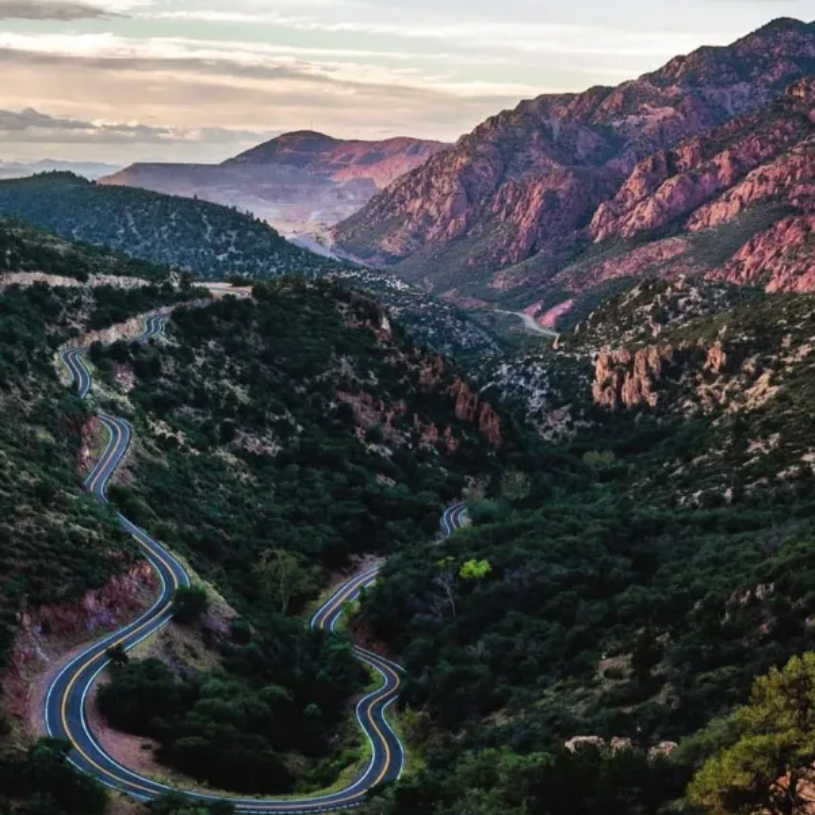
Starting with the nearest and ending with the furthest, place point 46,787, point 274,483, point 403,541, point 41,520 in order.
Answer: point 46,787
point 41,520
point 403,541
point 274,483

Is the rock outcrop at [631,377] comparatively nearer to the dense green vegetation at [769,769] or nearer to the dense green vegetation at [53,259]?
the dense green vegetation at [53,259]

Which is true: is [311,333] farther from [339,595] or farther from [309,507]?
[339,595]

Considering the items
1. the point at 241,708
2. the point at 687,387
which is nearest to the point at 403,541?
the point at 241,708

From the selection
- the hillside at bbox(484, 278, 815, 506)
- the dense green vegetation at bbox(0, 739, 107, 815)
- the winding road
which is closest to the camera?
the dense green vegetation at bbox(0, 739, 107, 815)

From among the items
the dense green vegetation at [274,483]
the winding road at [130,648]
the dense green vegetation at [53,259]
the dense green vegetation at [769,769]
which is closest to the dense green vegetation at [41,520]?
the winding road at [130,648]

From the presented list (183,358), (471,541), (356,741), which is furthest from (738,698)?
(183,358)

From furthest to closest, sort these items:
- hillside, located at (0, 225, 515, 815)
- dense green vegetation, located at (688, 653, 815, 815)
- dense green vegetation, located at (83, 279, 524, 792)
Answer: dense green vegetation, located at (83, 279, 524, 792), hillside, located at (0, 225, 515, 815), dense green vegetation, located at (688, 653, 815, 815)

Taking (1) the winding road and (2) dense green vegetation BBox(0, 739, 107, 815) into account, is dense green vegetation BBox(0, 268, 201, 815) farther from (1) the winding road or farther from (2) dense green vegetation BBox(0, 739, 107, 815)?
(1) the winding road

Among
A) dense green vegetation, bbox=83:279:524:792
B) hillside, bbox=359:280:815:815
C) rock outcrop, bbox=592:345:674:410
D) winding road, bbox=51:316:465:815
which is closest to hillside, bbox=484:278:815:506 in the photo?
rock outcrop, bbox=592:345:674:410

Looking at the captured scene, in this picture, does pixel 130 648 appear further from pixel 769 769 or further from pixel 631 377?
pixel 631 377
